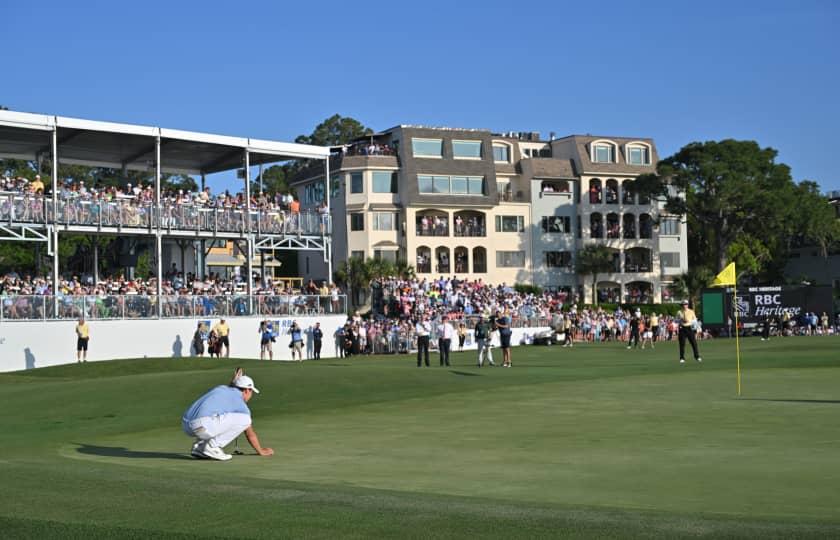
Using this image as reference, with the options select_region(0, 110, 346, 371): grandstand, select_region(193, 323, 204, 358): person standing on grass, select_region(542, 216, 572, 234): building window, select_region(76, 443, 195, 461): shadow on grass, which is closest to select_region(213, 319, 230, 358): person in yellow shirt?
select_region(193, 323, 204, 358): person standing on grass

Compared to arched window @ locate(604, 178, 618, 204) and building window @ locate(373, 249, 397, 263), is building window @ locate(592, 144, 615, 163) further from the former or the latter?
building window @ locate(373, 249, 397, 263)

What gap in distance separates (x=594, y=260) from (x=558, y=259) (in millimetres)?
3413

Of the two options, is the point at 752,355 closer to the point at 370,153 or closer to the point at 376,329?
the point at 376,329

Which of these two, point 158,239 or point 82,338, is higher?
point 158,239

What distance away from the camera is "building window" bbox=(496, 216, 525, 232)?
86.0 metres

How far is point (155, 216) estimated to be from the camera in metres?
48.2

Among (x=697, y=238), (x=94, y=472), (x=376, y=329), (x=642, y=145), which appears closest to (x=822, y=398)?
(x=94, y=472)

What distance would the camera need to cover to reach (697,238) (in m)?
102

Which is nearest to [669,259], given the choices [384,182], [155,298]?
[384,182]

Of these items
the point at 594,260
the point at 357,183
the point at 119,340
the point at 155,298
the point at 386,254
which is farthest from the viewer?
the point at 594,260

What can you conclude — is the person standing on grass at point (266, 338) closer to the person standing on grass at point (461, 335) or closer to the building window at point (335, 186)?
the person standing on grass at point (461, 335)

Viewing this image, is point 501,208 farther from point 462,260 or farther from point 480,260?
point 462,260

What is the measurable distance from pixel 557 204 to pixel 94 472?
257 ft

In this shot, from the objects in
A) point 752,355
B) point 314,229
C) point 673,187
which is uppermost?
point 673,187
